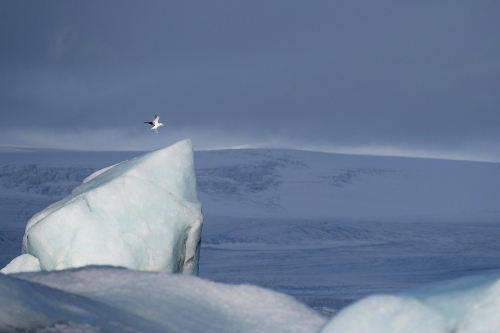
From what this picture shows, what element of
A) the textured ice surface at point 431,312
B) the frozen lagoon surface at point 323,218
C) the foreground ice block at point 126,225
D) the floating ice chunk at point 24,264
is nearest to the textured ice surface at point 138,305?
the textured ice surface at point 431,312

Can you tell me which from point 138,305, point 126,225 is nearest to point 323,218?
point 126,225

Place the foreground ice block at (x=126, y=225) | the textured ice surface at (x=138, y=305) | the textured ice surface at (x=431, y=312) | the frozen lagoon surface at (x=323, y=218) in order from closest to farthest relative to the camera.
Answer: the textured ice surface at (x=431, y=312) < the textured ice surface at (x=138, y=305) < the foreground ice block at (x=126, y=225) < the frozen lagoon surface at (x=323, y=218)

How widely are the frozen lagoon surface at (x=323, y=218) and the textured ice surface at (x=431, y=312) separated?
696 cm

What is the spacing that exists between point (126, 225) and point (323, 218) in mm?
29160

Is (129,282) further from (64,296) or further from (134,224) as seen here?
(134,224)

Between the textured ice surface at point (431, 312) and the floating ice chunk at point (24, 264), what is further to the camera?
→ the floating ice chunk at point (24, 264)

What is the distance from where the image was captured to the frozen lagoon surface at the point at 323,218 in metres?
18.9

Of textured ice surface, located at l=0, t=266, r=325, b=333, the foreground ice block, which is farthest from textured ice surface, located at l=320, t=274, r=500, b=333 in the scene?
the foreground ice block

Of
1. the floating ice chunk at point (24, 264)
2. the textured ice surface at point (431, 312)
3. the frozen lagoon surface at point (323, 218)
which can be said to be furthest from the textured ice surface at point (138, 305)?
the frozen lagoon surface at point (323, 218)

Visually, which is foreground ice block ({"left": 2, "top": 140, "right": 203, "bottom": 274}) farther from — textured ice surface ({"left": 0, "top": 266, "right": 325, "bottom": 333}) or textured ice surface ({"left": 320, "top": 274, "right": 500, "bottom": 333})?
textured ice surface ({"left": 320, "top": 274, "right": 500, "bottom": 333})

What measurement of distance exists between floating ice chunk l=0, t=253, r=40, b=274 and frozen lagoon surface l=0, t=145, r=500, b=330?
468 centimetres

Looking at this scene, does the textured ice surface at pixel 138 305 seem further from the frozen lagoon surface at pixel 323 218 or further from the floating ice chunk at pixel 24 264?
the frozen lagoon surface at pixel 323 218

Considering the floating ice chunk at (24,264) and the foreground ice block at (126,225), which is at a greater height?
the foreground ice block at (126,225)

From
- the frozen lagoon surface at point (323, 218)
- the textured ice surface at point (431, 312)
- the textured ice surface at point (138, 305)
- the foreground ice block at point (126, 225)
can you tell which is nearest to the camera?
the textured ice surface at point (431, 312)
